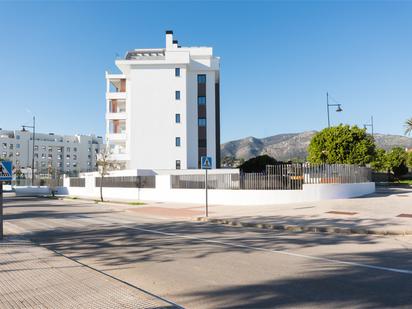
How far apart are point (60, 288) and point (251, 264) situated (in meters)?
3.91

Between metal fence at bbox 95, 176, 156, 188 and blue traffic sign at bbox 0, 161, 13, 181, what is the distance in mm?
21732

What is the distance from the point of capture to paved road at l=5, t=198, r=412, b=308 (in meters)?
5.98

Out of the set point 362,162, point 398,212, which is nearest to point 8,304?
point 398,212

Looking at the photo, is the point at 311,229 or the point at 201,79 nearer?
the point at 311,229

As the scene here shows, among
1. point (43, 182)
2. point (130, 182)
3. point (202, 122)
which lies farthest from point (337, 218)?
point (43, 182)

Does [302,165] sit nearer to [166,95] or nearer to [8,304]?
[8,304]

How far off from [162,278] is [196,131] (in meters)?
45.7

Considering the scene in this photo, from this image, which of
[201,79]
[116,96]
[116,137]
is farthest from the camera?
[116,96]

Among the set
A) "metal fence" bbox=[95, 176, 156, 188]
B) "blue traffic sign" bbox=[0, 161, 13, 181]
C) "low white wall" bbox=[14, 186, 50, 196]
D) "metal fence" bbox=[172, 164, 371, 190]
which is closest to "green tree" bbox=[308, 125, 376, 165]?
"metal fence" bbox=[172, 164, 371, 190]

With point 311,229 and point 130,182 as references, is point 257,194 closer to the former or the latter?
point 311,229

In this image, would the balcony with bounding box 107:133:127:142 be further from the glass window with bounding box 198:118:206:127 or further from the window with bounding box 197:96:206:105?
the window with bounding box 197:96:206:105

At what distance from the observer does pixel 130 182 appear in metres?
38.1

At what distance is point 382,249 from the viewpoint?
10.1 meters

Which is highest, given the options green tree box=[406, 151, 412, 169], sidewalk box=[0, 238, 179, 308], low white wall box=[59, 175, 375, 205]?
green tree box=[406, 151, 412, 169]
